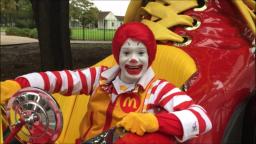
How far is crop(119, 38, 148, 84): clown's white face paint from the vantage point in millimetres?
2264

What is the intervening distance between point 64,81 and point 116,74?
0.27 meters

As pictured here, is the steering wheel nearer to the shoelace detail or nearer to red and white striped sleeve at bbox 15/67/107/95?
red and white striped sleeve at bbox 15/67/107/95

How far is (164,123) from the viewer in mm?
1887

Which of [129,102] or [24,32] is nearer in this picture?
[129,102]

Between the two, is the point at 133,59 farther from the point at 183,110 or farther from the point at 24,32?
the point at 24,32

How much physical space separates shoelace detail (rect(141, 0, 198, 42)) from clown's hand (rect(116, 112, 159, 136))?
129 cm

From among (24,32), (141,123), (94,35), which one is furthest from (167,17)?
(24,32)

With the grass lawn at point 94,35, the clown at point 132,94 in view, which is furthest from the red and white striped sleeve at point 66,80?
the grass lawn at point 94,35

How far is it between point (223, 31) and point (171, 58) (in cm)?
54

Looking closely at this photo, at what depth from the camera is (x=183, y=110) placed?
2.03 meters

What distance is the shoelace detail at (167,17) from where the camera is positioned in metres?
3.11

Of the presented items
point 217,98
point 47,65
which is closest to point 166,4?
point 217,98

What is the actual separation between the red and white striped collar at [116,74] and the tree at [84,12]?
27.5m

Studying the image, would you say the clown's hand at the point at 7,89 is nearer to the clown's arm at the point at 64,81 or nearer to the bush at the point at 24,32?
the clown's arm at the point at 64,81
